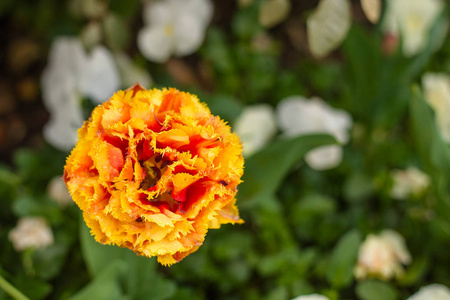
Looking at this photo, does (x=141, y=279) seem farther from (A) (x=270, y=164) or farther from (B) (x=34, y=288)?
(A) (x=270, y=164)

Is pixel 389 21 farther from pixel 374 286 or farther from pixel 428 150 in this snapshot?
pixel 374 286

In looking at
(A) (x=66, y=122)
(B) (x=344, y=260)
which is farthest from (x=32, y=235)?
(B) (x=344, y=260)

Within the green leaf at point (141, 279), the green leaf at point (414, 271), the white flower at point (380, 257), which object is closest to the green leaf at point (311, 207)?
the white flower at point (380, 257)

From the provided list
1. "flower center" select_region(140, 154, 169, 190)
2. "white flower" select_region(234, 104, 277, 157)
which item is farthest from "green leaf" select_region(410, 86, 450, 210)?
"flower center" select_region(140, 154, 169, 190)

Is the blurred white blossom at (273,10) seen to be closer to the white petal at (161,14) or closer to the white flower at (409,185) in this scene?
the white petal at (161,14)

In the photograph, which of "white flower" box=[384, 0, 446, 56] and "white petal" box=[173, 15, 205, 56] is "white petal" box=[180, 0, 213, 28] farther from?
"white flower" box=[384, 0, 446, 56]
